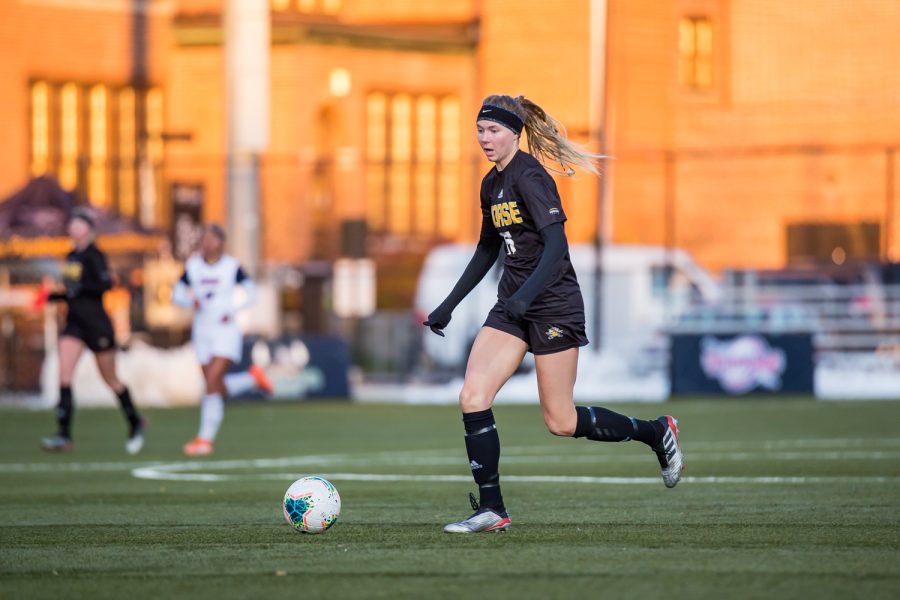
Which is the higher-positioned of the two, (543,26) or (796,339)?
(543,26)

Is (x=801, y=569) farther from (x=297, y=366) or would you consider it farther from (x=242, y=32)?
(x=242, y=32)

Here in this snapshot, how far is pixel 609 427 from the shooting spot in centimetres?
894

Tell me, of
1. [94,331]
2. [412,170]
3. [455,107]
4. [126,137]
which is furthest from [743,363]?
[126,137]

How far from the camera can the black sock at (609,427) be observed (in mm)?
8820

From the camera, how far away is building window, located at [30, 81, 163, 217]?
3522 centimetres

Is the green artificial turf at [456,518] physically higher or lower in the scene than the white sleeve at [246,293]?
lower

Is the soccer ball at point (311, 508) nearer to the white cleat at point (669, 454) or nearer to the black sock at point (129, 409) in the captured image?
the white cleat at point (669, 454)

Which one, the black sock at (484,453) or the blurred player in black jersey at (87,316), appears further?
the blurred player in black jersey at (87,316)

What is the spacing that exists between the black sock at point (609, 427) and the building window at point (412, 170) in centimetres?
2710

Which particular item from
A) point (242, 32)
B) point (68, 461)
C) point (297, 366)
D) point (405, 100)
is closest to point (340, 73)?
point (405, 100)

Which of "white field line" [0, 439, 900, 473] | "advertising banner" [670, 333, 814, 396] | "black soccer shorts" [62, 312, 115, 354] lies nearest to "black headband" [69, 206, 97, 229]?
"black soccer shorts" [62, 312, 115, 354]

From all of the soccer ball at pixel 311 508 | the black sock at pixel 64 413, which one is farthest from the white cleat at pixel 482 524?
the black sock at pixel 64 413

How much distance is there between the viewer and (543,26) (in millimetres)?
37906

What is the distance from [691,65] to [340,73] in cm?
933
